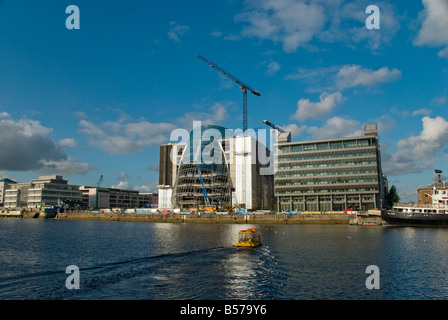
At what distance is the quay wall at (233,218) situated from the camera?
131 metres

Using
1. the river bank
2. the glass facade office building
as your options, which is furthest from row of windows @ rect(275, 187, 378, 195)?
the river bank

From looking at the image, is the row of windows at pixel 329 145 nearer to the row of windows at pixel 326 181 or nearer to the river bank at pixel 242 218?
the row of windows at pixel 326 181

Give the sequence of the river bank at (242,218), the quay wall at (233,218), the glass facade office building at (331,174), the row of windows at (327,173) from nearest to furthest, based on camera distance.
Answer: the river bank at (242,218)
the quay wall at (233,218)
the glass facade office building at (331,174)
the row of windows at (327,173)

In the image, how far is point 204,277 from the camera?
114ft

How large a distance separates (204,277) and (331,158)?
141 meters

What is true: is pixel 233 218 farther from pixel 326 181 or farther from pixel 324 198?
pixel 326 181

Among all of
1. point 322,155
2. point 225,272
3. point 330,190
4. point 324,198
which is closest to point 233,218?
point 324,198

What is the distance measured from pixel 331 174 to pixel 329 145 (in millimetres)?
14273

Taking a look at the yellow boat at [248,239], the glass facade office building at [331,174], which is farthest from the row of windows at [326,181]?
the yellow boat at [248,239]

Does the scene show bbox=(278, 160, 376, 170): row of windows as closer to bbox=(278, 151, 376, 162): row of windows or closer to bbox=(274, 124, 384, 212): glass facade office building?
bbox=(274, 124, 384, 212): glass facade office building

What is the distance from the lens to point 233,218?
145500mm

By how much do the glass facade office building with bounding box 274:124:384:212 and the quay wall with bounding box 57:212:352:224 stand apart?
3233cm

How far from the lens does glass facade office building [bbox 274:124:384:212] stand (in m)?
158
